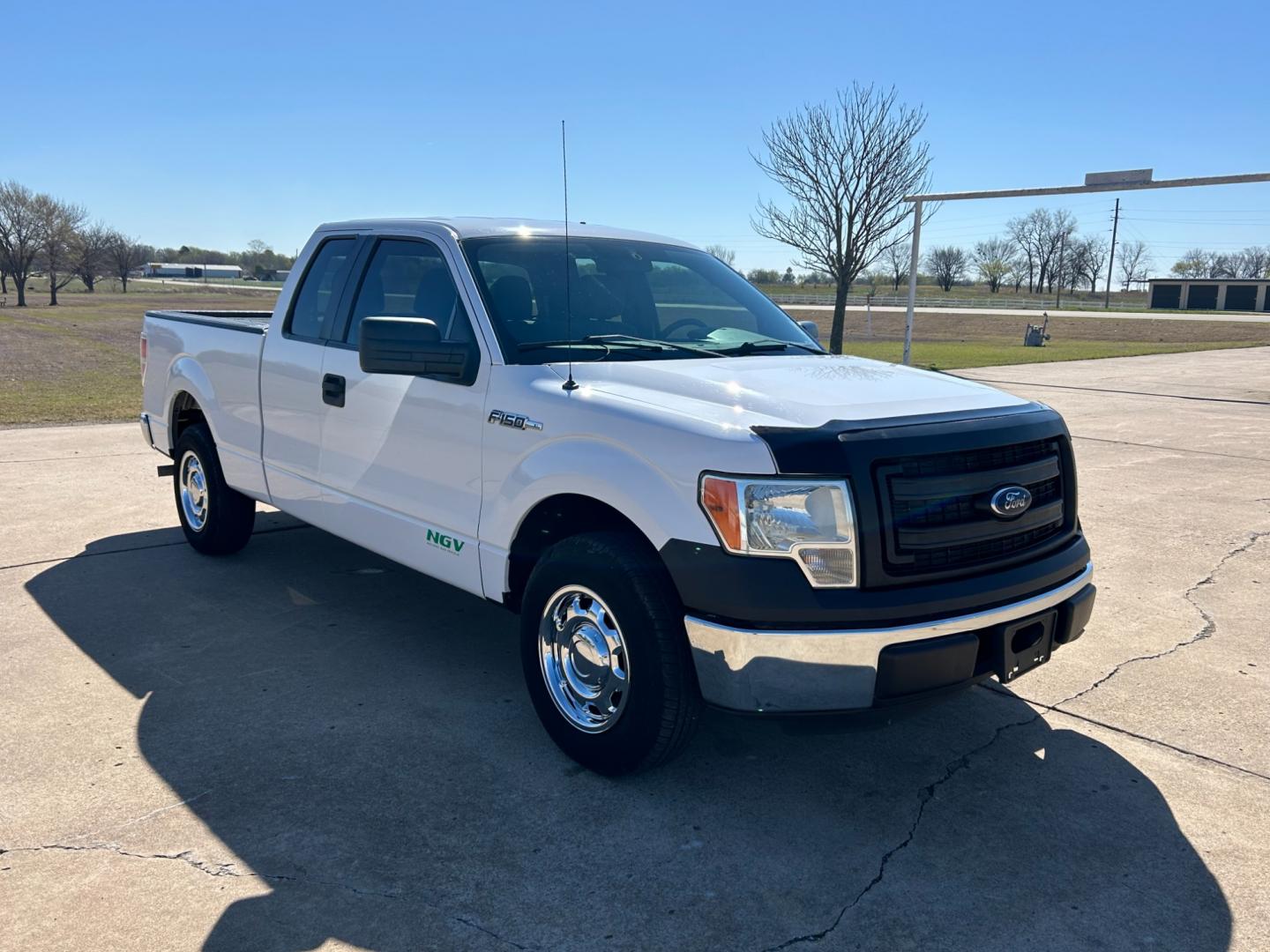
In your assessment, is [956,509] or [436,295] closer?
[956,509]

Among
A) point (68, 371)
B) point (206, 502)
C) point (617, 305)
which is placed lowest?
point (68, 371)

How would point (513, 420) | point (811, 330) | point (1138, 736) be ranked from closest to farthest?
point (513, 420) < point (1138, 736) < point (811, 330)

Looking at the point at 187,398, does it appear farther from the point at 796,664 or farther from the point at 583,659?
the point at 796,664

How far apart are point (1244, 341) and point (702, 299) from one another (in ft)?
141

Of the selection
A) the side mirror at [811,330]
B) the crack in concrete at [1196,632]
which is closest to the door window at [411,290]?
the side mirror at [811,330]

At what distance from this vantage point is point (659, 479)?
3.36 meters

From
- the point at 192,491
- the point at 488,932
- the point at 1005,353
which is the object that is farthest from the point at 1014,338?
the point at 488,932

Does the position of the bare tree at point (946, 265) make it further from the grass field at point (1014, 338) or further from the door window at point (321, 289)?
the door window at point (321, 289)

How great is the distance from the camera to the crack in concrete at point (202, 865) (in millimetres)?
3014

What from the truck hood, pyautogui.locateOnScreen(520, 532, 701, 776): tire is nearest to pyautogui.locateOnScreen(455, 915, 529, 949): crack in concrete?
pyautogui.locateOnScreen(520, 532, 701, 776): tire

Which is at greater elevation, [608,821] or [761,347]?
[761,347]

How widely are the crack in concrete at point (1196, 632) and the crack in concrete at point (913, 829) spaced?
→ 38 centimetres

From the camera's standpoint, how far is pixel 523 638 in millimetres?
3891

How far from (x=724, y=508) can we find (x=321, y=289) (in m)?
2.99
